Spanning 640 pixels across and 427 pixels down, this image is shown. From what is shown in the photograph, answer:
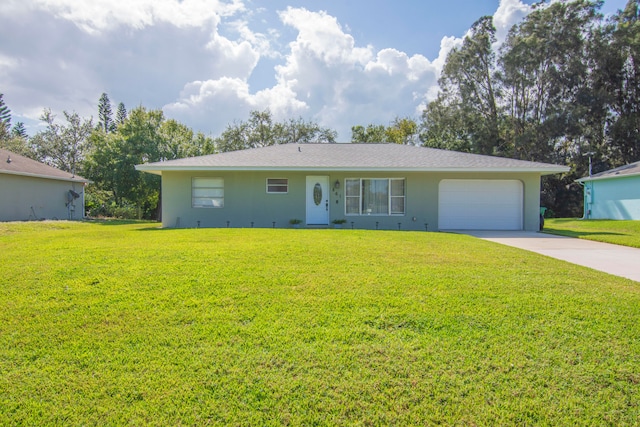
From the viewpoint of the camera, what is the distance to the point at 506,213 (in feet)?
43.4

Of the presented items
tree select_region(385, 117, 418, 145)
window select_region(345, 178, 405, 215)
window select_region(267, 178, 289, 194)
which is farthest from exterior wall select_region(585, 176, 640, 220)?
window select_region(267, 178, 289, 194)

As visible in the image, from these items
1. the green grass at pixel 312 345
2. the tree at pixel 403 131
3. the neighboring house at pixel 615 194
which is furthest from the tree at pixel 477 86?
the green grass at pixel 312 345

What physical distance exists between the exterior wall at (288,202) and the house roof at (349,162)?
48 cm

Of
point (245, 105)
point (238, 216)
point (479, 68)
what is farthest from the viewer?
point (245, 105)

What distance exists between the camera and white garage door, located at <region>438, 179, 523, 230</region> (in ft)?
43.3

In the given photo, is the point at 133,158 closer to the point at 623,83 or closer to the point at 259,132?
the point at 259,132

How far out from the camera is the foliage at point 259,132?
3275 centimetres

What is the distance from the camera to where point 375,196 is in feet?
43.1

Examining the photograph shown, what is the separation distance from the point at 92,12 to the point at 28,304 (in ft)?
46.9

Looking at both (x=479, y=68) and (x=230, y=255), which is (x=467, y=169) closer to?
(x=230, y=255)

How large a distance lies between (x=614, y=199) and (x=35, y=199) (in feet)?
100

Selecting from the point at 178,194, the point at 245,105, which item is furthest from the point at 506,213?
the point at 245,105

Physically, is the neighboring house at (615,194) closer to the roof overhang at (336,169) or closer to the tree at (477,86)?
the tree at (477,86)

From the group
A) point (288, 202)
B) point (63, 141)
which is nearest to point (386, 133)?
point (288, 202)
